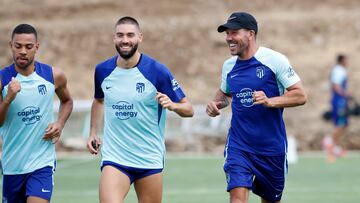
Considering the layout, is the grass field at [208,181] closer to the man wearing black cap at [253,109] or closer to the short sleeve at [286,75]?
the man wearing black cap at [253,109]

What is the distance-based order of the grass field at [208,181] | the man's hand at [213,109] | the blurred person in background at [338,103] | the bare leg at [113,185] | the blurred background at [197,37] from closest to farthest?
1. the bare leg at [113,185]
2. the man's hand at [213,109]
3. the grass field at [208,181]
4. the blurred person in background at [338,103]
5. the blurred background at [197,37]

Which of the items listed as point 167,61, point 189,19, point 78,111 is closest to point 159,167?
point 78,111

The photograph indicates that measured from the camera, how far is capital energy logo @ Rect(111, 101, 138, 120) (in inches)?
420

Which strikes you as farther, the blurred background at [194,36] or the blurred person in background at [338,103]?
the blurred background at [194,36]

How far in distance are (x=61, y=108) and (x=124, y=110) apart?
2.85 feet

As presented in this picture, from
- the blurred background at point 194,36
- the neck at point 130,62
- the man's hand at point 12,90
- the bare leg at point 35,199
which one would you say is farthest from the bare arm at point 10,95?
the blurred background at point 194,36

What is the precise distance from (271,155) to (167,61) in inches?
1025

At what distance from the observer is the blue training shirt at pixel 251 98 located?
11062 millimetres

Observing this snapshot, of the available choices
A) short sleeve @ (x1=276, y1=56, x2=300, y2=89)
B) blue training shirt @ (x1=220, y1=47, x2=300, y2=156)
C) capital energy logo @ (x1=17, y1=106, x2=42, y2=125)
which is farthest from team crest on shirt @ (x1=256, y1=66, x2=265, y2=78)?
capital energy logo @ (x1=17, y1=106, x2=42, y2=125)

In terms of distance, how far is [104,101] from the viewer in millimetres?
10945

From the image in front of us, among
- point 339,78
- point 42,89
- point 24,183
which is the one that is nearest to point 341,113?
point 339,78

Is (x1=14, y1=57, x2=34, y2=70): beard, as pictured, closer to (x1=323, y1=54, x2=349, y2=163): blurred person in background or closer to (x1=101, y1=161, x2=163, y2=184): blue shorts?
(x1=101, y1=161, x2=163, y2=184): blue shorts

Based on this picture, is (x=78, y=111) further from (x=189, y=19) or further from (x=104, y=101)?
(x=104, y=101)

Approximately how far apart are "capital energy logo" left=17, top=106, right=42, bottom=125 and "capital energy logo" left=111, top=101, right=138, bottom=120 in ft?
2.55
